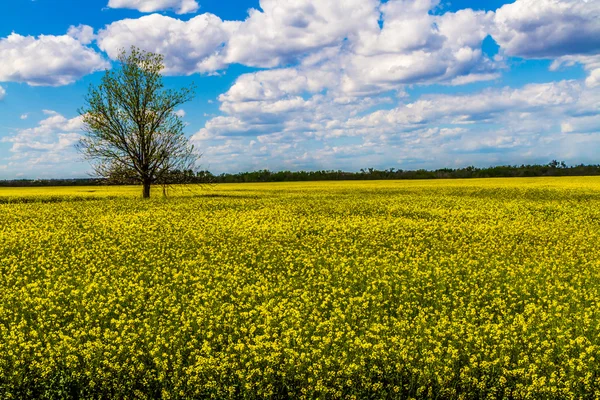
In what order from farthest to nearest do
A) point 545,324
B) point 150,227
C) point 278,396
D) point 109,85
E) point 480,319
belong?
point 109,85 → point 150,227 → point 480,319 → point 545,324 → point 278,396

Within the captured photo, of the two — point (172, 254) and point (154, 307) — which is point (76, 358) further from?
point (172, 254)

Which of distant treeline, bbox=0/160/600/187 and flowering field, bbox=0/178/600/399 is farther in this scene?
distant treeline, bbox=0/160/600/187

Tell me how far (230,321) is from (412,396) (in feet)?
13.3

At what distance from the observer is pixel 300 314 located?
10500mm

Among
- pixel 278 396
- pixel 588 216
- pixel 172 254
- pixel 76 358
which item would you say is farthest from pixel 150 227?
pixel 588 216

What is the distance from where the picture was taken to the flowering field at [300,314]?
796cm

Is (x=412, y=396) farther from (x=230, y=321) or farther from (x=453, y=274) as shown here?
(x=453, y=274)

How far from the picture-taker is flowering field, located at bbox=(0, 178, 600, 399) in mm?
7957

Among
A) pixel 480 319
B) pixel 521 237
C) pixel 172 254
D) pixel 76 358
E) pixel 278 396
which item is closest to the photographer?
pixel 278 396

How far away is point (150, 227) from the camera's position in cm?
2377

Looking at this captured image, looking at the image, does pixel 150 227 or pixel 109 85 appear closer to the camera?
pixel 150 227

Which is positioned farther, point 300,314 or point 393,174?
point 393,174

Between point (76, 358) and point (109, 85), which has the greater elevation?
point (109, 85)

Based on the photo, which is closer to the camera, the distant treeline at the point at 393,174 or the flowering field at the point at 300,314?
the flowering field at the point at 300,314
